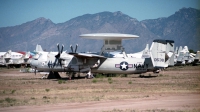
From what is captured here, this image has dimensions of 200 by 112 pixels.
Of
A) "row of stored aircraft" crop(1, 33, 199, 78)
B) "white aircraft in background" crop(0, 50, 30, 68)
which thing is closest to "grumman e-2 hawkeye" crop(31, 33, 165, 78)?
"row of stored aircraft" crop(1, 33, 199, 78)

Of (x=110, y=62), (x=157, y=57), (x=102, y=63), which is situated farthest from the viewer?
(x=102, y=63)

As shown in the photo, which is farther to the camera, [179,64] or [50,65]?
[179,64]

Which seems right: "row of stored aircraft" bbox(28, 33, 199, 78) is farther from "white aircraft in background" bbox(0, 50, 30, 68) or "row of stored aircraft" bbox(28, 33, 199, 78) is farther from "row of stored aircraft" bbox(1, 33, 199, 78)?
"white aircraft in background" bbox(0, 50, 30, 68)

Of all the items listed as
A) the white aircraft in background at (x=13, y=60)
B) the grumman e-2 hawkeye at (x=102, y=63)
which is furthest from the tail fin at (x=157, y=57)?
the white aircraft in background at (x=13, y=60)

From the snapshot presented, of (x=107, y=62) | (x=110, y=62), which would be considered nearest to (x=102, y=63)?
(x=107, y=62)

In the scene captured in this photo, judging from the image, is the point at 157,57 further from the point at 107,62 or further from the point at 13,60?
the point at 13,60

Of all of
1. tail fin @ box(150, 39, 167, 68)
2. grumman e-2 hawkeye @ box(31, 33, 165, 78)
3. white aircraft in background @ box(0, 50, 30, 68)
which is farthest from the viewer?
white aircraft in background @ box(0, 50, 30, 68)

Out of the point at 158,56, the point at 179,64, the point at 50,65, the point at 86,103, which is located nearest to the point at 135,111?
the point at 86,103

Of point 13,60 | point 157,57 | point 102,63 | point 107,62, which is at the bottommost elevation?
point 102,63

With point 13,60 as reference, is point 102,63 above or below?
below

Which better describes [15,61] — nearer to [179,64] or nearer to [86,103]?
[179,64]

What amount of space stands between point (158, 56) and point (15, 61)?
58.9 metres

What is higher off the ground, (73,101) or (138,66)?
(138,66)

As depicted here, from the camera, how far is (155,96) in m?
22.3
